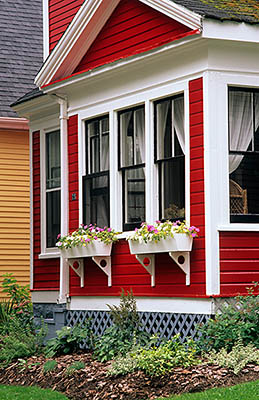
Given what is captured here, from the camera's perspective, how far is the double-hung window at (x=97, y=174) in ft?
44.5

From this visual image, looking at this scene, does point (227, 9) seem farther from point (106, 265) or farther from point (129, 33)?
point (106, 265)

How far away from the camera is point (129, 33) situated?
13.2 meters

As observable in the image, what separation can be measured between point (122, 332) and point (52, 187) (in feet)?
14.5

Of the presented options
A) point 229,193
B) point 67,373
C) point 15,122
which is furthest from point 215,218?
point 15,122

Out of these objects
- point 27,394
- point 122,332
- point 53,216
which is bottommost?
point 27,394

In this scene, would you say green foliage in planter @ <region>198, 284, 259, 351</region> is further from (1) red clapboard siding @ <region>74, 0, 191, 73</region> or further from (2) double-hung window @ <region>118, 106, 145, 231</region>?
(1) red clapboard siding @ <region>74, 0, 191, 73</region>

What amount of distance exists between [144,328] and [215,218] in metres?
2.17

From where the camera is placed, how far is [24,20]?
2278 centimetres

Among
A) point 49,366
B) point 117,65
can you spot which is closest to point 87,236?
point 49,366

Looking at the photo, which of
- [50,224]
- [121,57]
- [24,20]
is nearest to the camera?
[121,57]

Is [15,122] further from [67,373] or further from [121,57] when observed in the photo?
[67,373]

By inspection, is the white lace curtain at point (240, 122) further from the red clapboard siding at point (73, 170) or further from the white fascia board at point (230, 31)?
the red clapboard siding at point (73, 170)

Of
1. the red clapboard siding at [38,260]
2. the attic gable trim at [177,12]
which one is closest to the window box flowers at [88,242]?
the red clapboard siding at [38,260]

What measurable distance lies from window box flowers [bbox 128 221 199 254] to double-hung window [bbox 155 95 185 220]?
1.13 ft
